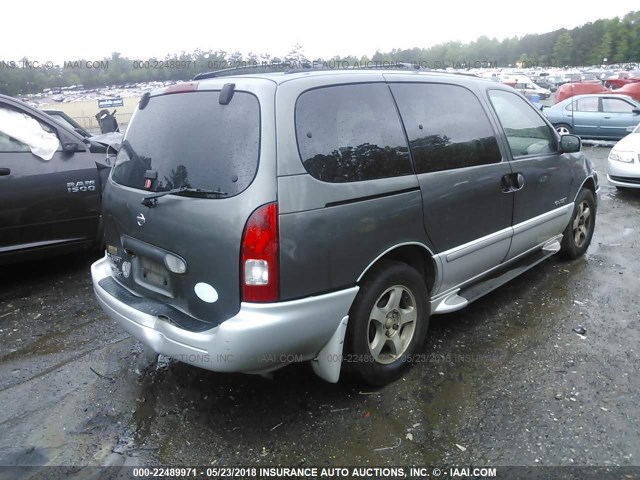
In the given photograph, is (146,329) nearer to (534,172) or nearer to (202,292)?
(202,292)

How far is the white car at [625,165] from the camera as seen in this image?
762cm

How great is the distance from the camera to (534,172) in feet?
12.9

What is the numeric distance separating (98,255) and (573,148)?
505cm

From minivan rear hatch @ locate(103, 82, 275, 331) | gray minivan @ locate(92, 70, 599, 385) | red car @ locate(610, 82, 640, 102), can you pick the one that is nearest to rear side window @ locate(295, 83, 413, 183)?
gray minivan @ locate(92, 70, 599, 385)

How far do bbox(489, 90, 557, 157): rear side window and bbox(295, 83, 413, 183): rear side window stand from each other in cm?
128

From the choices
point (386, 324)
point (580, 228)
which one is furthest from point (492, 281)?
point (580, 228)

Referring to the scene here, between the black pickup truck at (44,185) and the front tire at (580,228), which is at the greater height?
the black pickup truck at (44,185)

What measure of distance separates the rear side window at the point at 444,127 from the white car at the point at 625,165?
211 inches

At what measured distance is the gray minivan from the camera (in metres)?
2.34

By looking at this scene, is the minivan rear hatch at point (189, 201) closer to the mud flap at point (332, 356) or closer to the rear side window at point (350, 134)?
the rear side window at point (350, 134)

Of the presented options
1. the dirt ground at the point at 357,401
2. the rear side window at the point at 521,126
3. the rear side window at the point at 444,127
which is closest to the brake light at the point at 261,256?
the dirt ground at the point at 357,401

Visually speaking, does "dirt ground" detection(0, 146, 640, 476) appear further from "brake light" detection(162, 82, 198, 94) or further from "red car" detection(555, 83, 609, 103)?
"red car" detection(555, 83, 609, 103)

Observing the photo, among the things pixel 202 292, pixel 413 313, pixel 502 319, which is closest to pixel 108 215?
pixel 202 292

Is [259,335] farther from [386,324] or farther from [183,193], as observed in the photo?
[386,324]
